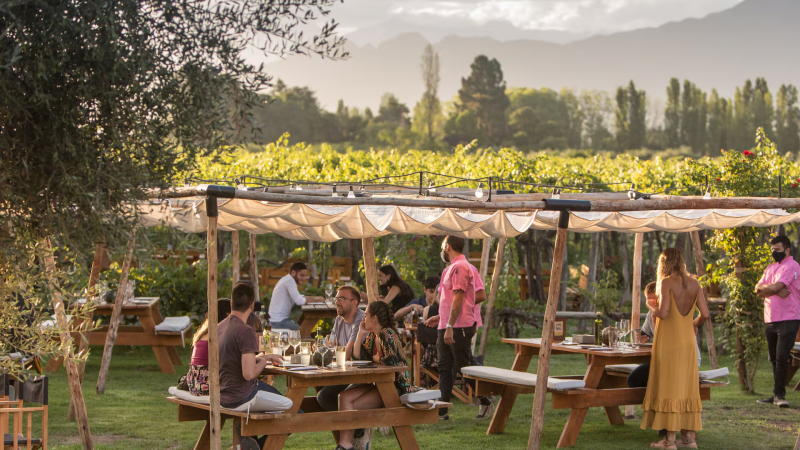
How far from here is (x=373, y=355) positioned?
6352 mm

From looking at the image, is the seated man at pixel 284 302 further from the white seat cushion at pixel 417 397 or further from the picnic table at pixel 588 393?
the white seat cushion at pixel 417 397

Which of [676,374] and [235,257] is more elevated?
[235,257]

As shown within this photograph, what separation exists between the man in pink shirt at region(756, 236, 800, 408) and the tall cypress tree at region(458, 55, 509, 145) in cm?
8639

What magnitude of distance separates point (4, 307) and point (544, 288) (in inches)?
663

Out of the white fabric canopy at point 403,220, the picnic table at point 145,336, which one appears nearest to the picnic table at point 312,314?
the picnic table at point 145,336

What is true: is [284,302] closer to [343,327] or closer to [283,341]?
[343,327]

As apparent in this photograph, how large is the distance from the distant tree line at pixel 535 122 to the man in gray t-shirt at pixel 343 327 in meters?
77.5

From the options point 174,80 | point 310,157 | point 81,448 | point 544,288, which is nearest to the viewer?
point 174,80

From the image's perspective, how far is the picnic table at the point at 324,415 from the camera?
5582 mm

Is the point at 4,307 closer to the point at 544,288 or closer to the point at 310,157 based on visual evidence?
the point at 544,288

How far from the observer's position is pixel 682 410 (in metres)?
6.69

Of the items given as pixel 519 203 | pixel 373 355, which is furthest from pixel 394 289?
pixel 373 355

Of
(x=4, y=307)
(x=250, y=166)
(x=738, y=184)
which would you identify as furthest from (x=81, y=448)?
(x=250, y=166)

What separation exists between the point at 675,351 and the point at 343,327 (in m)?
2.63
